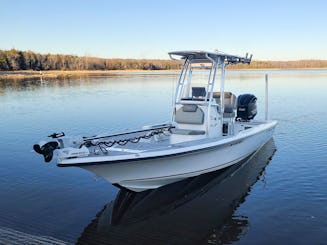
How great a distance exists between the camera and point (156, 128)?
9.46 m

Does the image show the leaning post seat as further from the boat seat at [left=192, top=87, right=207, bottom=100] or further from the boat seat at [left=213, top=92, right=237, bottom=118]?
the boat seat at [left=213, top=92, right=237, bottom=118]

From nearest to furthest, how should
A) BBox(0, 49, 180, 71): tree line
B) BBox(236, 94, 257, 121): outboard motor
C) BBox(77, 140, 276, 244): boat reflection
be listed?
BBox(77, 140, 276, 244): boat reflection → BBox(236, 94, 257, 121): outboard motor → BBox(0, 49, 180, 71): tree line

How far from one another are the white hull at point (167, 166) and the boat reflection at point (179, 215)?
55 cm

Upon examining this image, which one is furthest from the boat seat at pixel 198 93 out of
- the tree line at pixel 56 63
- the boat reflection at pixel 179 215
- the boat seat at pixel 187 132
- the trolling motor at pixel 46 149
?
the tree line at pixel 56 63

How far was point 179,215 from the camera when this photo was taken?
7016 millimetres

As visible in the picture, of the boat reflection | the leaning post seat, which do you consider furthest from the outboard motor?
the leaning post seat

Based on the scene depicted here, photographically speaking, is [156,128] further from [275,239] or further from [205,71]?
[275,239]

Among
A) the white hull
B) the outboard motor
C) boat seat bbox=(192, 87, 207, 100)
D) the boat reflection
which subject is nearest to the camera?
the boat reflection

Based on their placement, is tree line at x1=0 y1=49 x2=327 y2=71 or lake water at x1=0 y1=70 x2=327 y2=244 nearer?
lake water at x1=0 y1=70 x2=327 y2=244

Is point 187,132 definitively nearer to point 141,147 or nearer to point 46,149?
point 141,147

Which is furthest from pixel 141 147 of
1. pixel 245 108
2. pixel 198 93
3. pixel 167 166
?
pixel 245 108

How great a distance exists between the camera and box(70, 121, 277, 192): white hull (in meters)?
6.80

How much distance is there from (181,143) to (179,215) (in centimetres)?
168

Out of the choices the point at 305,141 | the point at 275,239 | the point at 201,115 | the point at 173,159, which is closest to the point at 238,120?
the point at 305,141
